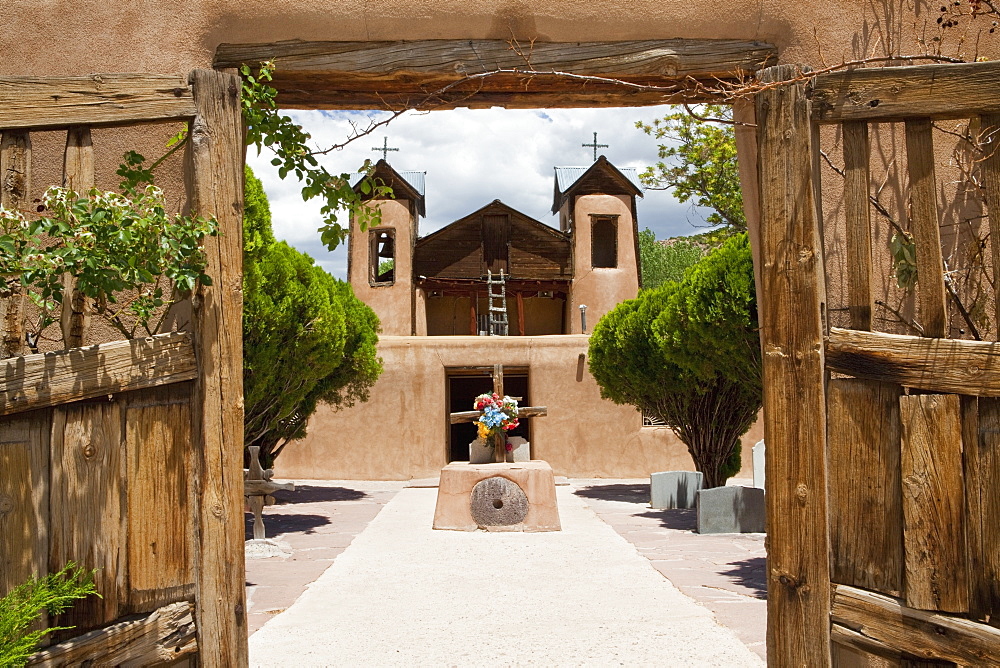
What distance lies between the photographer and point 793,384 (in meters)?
3.29

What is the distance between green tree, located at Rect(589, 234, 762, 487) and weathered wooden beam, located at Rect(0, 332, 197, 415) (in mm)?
8089

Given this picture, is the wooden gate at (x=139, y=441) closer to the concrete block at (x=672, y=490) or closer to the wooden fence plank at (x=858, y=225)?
the wooden fence plank at (x=858, y=225)

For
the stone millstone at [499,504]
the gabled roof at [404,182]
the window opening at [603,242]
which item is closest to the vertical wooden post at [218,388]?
the stone millstone at [499,504]

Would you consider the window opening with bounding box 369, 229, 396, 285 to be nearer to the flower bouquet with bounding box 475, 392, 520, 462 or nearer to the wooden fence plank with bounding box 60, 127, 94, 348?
the flower bouquet with bounding box 475, 392, 520, 462

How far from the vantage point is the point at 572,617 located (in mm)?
7000

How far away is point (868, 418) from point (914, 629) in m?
0.74

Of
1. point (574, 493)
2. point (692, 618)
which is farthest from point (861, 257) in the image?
point (574, 493)

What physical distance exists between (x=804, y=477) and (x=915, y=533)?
1.35 feet

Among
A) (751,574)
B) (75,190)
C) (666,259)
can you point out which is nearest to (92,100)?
(75,190)

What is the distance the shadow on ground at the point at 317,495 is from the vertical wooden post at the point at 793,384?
14.1 metres

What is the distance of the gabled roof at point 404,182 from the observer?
2700cm

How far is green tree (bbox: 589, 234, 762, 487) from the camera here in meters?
10.7

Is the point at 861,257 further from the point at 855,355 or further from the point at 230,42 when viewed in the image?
the point at 230,42

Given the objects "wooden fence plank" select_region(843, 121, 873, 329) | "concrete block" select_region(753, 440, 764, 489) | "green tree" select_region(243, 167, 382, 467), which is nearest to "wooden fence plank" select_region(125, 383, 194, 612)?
"wooden fence plank" select_region(843, 121, 873, 329)
